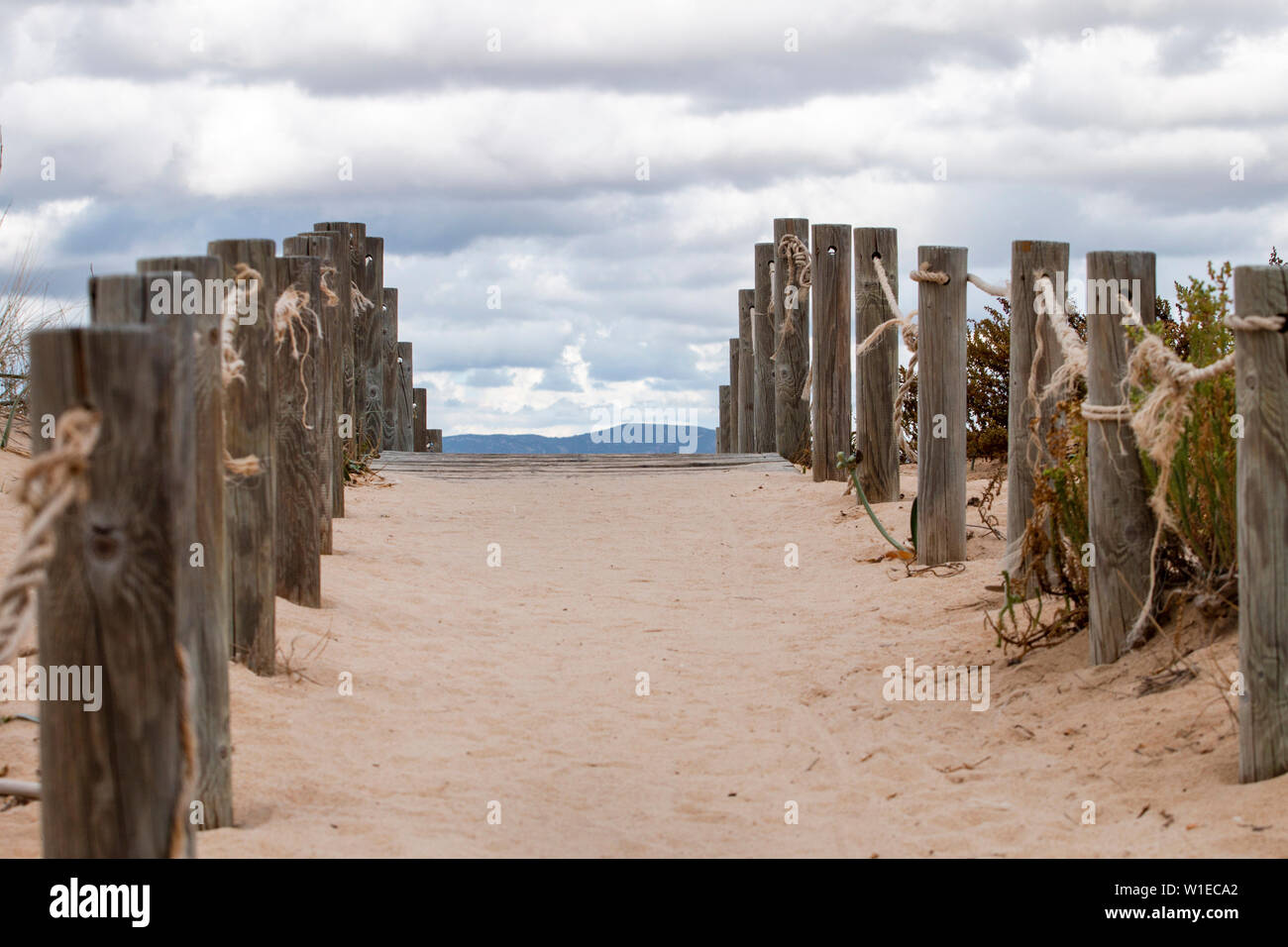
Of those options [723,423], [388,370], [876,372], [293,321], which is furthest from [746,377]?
[293,321]

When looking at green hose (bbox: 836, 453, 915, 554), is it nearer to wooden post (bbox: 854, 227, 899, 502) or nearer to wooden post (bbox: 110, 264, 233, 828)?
wooden post (bbox: 854, 227, 899, 502)

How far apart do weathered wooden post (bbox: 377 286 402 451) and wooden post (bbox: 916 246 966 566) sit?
7.77 metres

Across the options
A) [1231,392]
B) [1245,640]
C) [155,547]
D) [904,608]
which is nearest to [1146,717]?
[1245,640]

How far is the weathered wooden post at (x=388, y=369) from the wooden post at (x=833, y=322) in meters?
5.37

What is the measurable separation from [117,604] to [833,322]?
9.10 meters

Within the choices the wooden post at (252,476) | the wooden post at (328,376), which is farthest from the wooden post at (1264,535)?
the wooden post at (328,376)

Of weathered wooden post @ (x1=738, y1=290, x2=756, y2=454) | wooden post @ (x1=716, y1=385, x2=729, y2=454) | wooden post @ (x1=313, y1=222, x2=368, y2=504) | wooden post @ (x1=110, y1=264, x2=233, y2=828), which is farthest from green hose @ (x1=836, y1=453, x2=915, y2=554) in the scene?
wooden post @ (x1=716, y1=385, x2=729, y2=454)

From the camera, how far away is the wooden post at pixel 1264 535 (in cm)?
403

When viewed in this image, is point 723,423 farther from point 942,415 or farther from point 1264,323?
point 1264,323

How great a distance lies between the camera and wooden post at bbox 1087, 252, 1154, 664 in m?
5.23

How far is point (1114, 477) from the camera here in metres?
5.25

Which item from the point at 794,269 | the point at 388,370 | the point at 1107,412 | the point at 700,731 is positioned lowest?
the point at 700,731

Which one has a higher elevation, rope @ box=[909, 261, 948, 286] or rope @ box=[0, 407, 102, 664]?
rope @ box=[909, 261, 948, 286]
